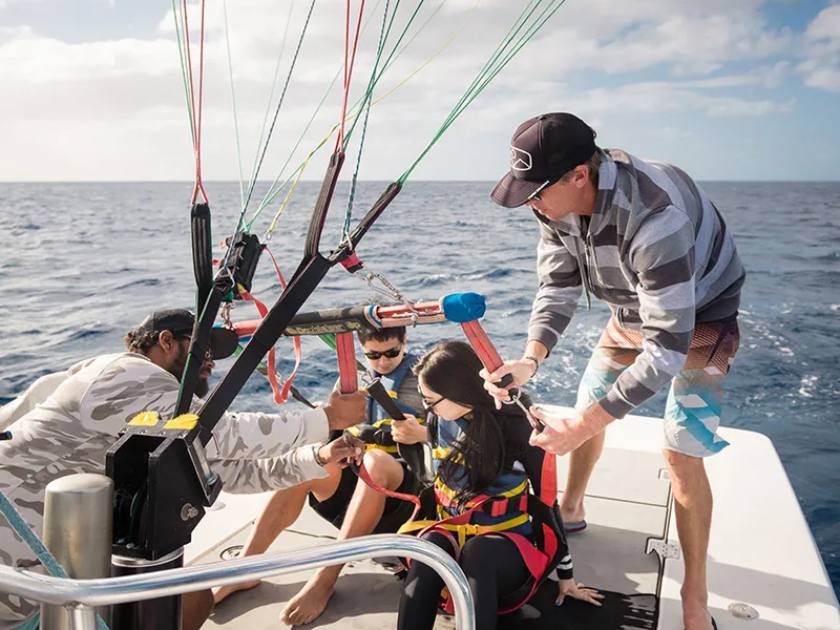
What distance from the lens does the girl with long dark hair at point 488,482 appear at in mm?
2309

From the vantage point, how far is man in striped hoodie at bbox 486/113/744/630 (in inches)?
83.0

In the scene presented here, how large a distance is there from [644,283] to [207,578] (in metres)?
1.39

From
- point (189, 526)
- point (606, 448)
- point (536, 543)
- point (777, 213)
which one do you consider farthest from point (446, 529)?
point (777, 213)

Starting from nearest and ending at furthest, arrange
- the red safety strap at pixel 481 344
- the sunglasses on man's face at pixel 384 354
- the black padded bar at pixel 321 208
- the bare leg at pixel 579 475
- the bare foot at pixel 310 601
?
1. the black padded bar at pixel 321 208
2. the red safety strap at pixel 481 344
3. the bare foot at pixel 310 601
4. the sunglasses on man's face at pixel 384 354
5. the bare leg at pixel 579 475

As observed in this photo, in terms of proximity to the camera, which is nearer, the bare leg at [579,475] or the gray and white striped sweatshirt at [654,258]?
the gray and white striped sweatshirt at [654,258]

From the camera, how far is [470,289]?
1182 centimetres

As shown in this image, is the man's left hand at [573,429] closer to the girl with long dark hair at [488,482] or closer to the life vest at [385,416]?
the girl with long dark hair at [488,482]

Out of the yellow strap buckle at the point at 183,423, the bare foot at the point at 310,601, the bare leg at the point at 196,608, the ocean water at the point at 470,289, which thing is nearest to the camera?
the yellow strap buckle at the point at 183,423

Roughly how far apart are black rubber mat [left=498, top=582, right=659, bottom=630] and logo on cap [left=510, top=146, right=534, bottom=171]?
131 centimetres

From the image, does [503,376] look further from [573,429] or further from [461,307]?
[461,307]

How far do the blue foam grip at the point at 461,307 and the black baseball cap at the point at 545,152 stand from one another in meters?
0.49

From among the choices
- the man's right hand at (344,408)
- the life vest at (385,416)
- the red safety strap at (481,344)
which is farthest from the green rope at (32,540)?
the life vest at (385,416)

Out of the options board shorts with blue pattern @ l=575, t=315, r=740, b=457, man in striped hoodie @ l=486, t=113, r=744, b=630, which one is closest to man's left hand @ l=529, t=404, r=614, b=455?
man in striped hoodie @ l=486, t=113, r=744, b=630

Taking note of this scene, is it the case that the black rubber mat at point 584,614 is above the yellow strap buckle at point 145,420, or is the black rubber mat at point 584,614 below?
below
